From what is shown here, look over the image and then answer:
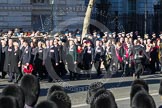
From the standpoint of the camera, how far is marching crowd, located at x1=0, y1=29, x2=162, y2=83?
20802mm

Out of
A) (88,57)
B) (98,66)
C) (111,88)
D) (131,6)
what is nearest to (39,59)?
(88,57)

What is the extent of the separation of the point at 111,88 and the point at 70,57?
142 inches

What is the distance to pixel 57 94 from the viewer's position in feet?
33.7

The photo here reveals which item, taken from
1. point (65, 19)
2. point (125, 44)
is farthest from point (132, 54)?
point (65, 19)

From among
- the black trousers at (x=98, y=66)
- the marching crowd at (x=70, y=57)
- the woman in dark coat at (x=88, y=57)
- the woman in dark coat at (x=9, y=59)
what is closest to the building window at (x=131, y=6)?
the marching crowd at (x=70, y=57)

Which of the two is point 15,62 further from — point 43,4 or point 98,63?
point 43,4

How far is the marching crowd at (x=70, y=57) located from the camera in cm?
2080

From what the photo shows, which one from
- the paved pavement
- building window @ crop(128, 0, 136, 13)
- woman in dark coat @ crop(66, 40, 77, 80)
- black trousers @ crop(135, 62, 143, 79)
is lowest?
the paved pavement

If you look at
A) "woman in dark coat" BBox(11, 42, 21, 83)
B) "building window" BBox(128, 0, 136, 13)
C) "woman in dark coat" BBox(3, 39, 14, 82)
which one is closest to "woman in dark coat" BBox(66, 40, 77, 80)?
"woman in dark coat" BBox(11, 42, 21, 83)

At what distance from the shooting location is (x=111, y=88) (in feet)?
61.7

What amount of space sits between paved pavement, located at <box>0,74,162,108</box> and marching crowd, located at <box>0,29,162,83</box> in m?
0.68

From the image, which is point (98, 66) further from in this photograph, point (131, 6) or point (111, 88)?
point (131, 6)

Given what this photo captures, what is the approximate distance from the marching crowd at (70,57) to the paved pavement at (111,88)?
26.9 inches

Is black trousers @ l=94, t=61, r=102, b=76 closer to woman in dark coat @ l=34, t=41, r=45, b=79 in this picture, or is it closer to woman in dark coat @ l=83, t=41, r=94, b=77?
woman in dark coat @ l=83, t=41, r=94, b=77
